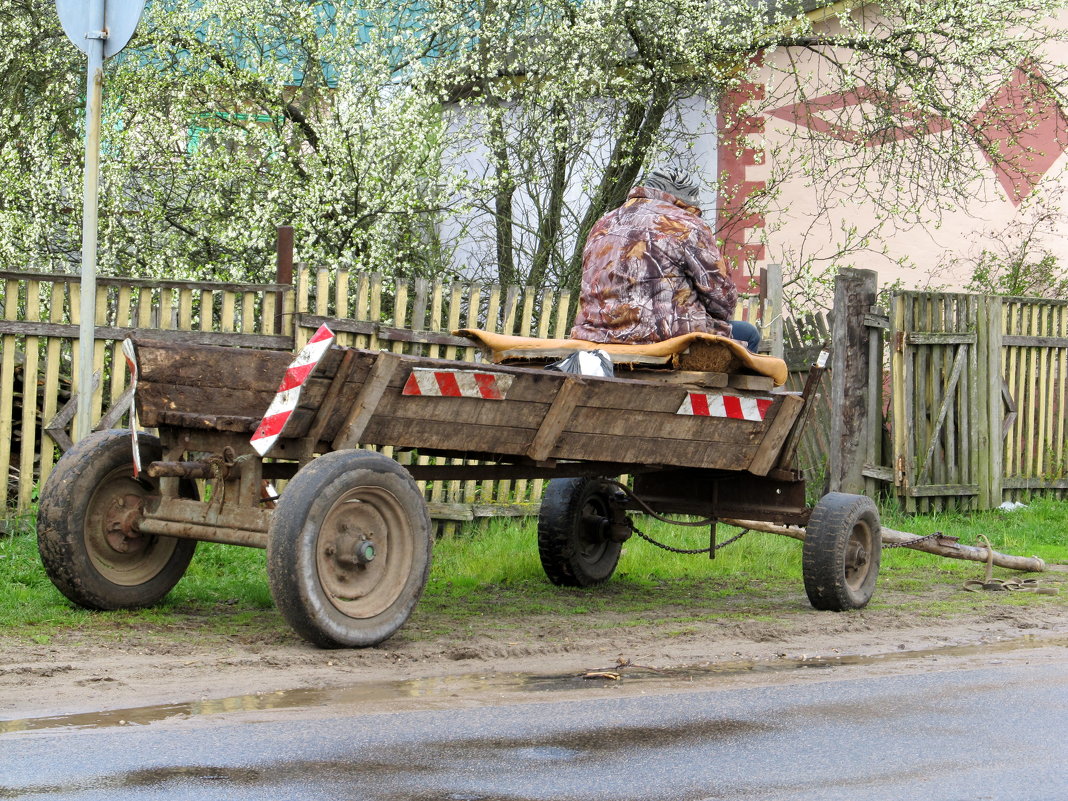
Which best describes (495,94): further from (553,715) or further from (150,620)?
(553,715)

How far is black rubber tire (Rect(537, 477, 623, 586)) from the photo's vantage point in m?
8.57

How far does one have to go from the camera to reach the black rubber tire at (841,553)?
7793 mm

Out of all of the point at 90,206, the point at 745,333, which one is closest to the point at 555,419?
the point at 745,333

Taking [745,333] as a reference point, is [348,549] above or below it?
below

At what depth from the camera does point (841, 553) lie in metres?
7.81

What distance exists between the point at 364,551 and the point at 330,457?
17.7 inches

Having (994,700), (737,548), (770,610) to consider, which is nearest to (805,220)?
(737,548)

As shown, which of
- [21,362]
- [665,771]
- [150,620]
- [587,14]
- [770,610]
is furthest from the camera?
[587,14]

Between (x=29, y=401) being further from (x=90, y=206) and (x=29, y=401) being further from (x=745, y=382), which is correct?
(x=745, y=382)

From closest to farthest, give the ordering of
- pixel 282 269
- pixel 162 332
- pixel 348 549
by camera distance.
A: pixel 348 549 < pixel 162 332 < pixel 282 269

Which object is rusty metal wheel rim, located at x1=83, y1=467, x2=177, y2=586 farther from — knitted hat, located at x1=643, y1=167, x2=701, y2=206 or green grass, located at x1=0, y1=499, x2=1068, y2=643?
knitted hat, located at x1=643, y1=167, x2=701, y2=206

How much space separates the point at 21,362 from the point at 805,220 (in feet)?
33.4

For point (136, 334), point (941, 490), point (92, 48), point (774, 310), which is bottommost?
point (941, 490)

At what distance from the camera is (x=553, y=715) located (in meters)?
4.99
